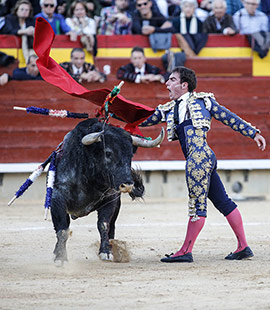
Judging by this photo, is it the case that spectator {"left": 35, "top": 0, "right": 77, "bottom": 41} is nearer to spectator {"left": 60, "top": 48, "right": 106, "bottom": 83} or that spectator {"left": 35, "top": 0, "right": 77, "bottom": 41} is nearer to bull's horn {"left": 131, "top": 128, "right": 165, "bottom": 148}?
spectator {"left": 60, "top": 48, "right": 106, "bottom": 83}

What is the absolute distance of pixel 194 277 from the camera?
378cm

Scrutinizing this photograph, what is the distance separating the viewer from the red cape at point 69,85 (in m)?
4.56

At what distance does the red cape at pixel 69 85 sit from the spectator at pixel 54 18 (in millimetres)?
3420

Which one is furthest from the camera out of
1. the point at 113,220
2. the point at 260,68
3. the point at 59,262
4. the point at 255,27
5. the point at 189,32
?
the point at 260,68

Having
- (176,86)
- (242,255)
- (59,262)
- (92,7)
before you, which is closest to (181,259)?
(242,255)

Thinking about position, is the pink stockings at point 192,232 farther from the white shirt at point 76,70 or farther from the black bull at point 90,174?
the white shirt at point 76,70

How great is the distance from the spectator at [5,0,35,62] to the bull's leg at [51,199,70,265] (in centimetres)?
417

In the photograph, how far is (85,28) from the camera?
27.7 feet

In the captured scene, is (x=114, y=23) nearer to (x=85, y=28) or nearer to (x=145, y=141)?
(x=85, y=28)

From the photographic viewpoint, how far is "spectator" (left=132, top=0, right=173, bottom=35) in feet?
27.8

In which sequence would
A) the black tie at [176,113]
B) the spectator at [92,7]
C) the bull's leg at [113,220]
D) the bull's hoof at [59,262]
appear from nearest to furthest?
the bull's hoof at [59,262], the black tie at [176,113], the bull's leg at [113,220], the spectator at [92,7]

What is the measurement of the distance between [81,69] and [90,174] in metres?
3.82

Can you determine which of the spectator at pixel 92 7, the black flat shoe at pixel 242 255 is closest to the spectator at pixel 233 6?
the spectator at pixel 92 7

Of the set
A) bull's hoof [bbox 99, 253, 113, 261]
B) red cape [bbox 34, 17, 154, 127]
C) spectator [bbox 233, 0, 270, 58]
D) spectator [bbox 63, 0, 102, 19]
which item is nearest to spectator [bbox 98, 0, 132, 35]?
spectator [bbox 63, 0, 102, 19]
